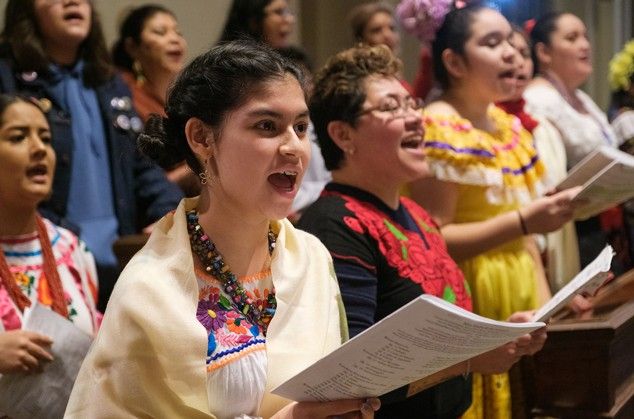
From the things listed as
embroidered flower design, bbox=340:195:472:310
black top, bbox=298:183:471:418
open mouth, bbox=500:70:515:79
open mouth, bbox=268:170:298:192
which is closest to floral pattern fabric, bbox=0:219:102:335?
black top, bbox=298:183:471:418

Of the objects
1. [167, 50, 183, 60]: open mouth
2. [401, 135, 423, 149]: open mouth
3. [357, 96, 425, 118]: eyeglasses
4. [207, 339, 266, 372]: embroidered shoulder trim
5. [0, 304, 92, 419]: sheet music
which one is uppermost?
[167, 50, 183, 60]: open mouth

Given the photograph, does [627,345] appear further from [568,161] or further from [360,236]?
[568,161]

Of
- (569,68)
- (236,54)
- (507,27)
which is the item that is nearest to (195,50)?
(569,68)

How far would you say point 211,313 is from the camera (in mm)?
1724

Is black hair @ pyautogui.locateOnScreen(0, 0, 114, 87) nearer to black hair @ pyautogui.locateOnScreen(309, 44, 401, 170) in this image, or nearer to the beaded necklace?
black hair @ pyautogui.locateOnScreen(309, 44, 401, 170)

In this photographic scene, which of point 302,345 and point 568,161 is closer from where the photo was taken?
point 302,345

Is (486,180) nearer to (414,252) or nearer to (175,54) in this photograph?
(414,252)

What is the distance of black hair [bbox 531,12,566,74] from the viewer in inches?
182

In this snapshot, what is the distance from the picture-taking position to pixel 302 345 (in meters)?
1.77

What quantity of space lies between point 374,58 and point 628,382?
3.73 ft

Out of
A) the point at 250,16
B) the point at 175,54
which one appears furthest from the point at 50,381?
the point at 250,16

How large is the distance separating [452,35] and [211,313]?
68.4 inches

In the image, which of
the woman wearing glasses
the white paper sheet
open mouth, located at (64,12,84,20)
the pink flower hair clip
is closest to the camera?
the white paper sheet

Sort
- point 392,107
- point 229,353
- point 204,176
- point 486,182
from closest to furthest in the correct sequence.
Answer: point 229,353 → point 204,176 → point 392,107 → point 486,182
